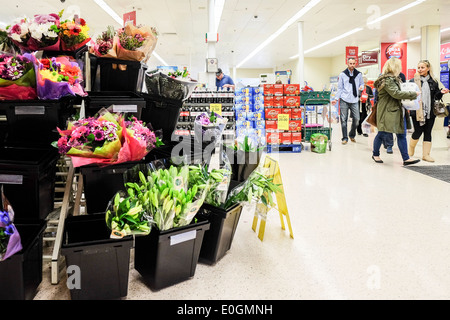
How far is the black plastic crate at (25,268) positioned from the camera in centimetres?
174

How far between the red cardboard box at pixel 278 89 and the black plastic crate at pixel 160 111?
4542 millimetres

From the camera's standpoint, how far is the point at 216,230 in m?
A: 2.23

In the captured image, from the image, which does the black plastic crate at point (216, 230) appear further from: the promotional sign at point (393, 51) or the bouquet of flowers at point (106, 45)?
the promotional sign at point (393, 51)

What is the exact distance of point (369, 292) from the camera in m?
1.94

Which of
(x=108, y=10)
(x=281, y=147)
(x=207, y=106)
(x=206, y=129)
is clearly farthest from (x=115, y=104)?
(x=108, y=10)

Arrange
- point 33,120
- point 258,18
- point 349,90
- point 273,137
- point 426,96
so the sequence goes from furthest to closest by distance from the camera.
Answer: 1. point 258,18
2. point 349,90
3. point 273,137
4. point 426,96
5. point 33,120

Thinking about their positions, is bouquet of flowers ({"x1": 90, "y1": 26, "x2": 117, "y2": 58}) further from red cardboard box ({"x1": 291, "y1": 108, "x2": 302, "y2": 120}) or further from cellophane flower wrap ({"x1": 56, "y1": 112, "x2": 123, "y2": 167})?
red cardboard box ({"x1": 291, "y1": 108, "x2": 302, "y2": 120})

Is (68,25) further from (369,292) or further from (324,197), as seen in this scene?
(324,197)

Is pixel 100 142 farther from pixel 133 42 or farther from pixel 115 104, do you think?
pixel 133 42

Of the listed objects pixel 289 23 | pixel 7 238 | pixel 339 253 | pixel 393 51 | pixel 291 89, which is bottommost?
pixel 339 253

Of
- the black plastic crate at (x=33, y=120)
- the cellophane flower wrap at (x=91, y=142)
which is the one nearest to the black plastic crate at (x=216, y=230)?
the cellophane flower wrap at (x=91, y=142)

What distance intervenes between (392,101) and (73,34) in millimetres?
4442

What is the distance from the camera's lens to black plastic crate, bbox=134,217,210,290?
1910 mm
